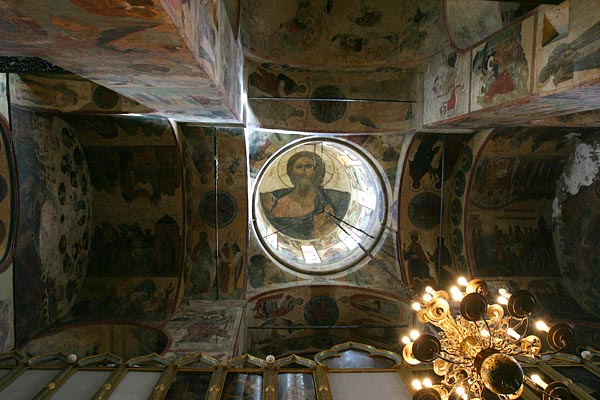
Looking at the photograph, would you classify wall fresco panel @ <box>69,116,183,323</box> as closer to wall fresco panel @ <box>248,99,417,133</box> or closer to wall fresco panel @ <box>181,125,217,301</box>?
wall fresco panel @ <box>181,125,217,301</box>

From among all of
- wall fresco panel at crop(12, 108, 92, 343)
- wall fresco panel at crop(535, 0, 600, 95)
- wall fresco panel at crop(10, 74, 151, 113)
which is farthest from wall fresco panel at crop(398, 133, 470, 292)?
wall fresco panel at crop(12, 108, 92, 343)

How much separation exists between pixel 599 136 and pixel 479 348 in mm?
7857

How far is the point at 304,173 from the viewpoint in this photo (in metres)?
15.3

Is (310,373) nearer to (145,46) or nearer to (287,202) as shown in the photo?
(145,46)

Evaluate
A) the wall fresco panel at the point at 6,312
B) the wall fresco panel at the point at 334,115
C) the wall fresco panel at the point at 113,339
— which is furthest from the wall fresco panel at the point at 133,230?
the wall fresco panel at the point at 334,115

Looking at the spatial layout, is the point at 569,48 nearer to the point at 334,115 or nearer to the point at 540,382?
the point at 540,382

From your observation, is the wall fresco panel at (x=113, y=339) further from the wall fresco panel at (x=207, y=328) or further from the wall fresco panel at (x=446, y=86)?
the wall fresco panel at (x=446, y=86)

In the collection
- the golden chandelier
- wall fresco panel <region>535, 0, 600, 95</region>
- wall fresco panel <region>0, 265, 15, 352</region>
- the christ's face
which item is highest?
wall fresco panel <region>535, 0, 600, 95</region>

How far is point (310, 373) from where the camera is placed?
5.72m

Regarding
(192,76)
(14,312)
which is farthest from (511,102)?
(14,312)

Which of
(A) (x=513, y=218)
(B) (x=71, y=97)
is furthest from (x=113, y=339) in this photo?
(A) (x=513, y=218)

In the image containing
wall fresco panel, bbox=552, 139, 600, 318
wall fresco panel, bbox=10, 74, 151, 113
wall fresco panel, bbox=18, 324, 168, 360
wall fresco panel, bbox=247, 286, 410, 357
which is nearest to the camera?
wall fresco panel, bbox=10, 74, 151, 113

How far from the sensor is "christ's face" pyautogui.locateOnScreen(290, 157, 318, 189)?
15.0m

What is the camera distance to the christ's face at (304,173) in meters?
15.0
